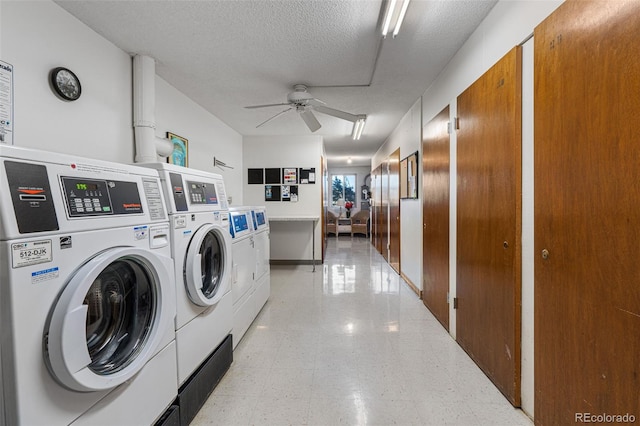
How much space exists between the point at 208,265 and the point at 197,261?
36 centimetres

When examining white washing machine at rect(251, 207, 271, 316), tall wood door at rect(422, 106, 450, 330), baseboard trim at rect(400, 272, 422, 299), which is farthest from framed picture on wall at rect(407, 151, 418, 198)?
white washing machine at rect(251, 207, 271, 316)

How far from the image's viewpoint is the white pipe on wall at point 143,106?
7.95 ft

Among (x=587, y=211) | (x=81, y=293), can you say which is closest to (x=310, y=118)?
(x=587, y=211)

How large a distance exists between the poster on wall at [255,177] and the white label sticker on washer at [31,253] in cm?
469

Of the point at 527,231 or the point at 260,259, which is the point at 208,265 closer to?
the point at 260,259

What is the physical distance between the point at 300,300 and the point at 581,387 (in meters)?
2.66

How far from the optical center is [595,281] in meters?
1.10

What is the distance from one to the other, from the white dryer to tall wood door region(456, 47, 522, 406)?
1.83 metres

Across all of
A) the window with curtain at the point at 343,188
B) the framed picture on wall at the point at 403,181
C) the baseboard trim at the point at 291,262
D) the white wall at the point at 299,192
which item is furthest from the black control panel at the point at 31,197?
the window with curtain at the point at 343,188

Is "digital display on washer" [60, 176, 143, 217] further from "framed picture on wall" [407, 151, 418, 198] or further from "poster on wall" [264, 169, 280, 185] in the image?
"poster on wall" [264, 169, 280, 185]

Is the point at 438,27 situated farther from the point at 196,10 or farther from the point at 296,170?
the point at 296,170

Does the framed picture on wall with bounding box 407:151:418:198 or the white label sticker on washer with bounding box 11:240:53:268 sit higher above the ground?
the framed picture on wall with bounding box 407:151:418:198

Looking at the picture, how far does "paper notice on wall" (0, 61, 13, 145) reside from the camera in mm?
1487

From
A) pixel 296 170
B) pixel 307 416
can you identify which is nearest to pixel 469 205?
pixel 307 416
